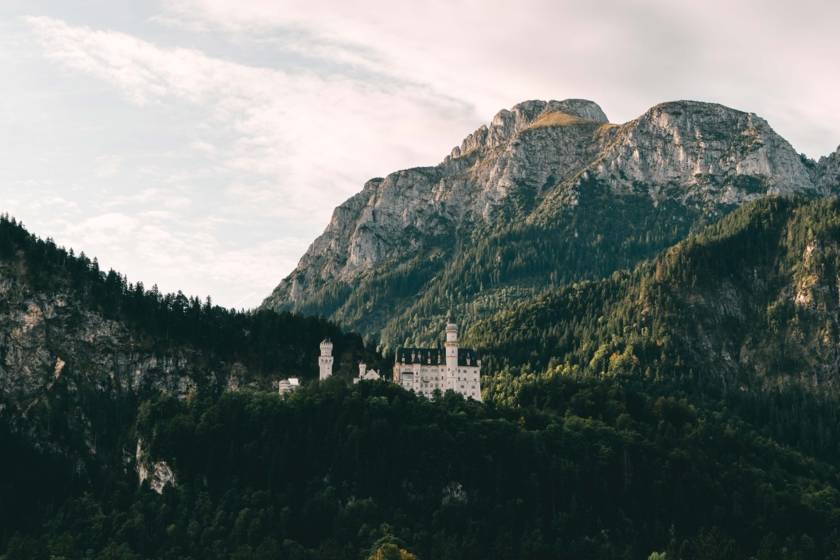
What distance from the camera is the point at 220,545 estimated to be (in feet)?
656

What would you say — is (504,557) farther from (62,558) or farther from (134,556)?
(62,558)

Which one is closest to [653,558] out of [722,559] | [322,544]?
[722,559]

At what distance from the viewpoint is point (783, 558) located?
197625mm

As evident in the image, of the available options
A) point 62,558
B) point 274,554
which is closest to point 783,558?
point 274,554

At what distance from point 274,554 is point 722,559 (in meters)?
74.7

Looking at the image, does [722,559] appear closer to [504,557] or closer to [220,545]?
[504,557]

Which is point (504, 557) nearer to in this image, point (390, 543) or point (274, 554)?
point (390, 543)

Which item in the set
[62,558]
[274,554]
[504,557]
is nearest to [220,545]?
[274,554]

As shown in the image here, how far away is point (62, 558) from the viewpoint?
19950 centimetres

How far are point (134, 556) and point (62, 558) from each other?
12024mm

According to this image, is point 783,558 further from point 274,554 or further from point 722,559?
point 274,554

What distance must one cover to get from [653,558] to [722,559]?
15.4 meters

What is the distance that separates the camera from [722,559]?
19962 centimetres

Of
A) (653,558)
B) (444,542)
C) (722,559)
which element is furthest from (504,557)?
(722,559)
